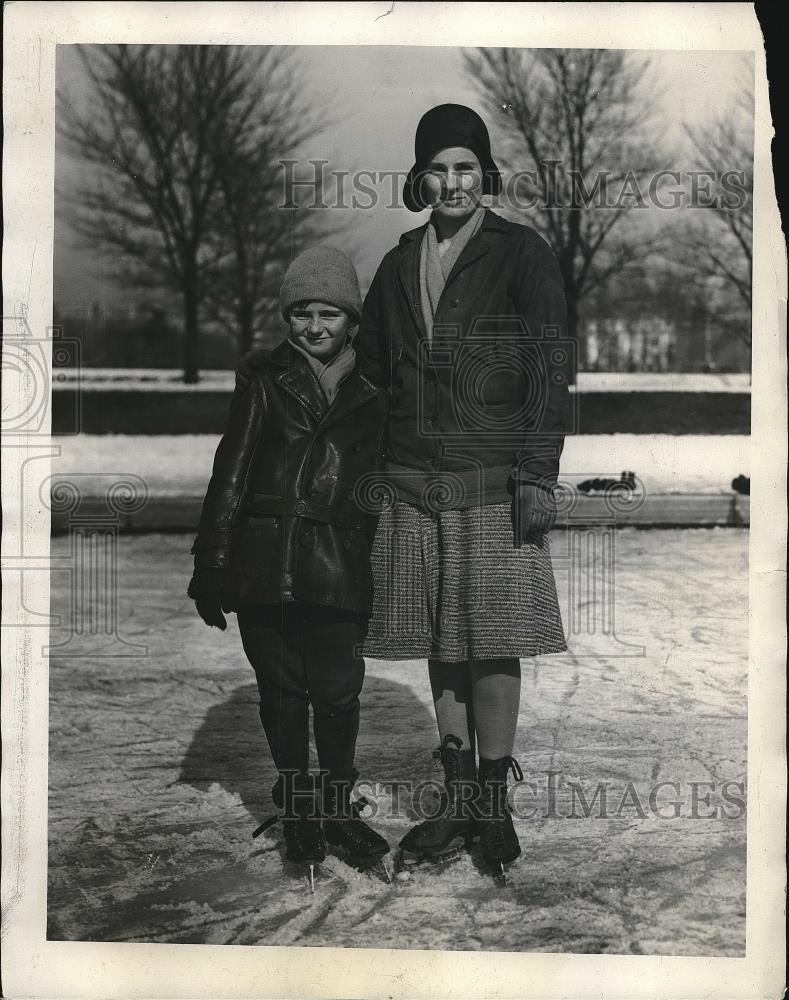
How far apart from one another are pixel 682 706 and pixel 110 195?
3073 millimetres

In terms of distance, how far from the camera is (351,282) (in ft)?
13.1

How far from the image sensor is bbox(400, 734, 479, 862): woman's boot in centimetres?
411

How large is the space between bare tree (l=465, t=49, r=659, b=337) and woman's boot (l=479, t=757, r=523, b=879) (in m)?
1.91

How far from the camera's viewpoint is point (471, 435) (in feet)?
13.0

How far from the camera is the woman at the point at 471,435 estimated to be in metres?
3.94

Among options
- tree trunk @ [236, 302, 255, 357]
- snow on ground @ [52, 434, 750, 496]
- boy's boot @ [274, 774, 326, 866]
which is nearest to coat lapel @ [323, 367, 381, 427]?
snow on ground @ [52, 434, 750, 496]

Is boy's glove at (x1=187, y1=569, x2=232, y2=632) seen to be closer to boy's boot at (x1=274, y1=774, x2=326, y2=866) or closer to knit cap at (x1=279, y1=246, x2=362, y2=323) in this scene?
boy's boot at (x1=274, y1=774, x2=326, y2=866)

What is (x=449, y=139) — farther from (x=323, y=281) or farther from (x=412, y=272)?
(x=323, y=281)

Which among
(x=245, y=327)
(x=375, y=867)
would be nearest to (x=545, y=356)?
(x=375, y=867)

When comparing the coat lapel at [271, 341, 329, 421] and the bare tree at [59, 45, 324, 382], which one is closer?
the coat lapel at [271, 341, 329, 421]

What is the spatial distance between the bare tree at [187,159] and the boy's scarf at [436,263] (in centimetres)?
66

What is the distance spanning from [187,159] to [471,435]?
2.17 meters

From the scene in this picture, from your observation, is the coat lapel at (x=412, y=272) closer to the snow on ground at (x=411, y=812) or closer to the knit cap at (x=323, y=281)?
the knit cap at (x=323, y=281)

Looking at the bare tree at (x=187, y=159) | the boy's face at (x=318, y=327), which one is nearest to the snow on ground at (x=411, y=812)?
the boy's face at (x=318, y=327)
